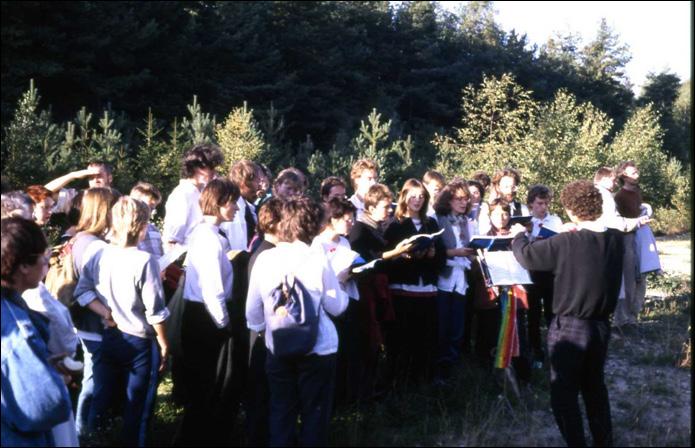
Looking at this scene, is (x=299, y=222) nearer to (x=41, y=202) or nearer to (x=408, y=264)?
(x=408, y=264)

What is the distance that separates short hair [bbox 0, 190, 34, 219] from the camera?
462 centimetres

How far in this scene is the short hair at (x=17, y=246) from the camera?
3.23 m

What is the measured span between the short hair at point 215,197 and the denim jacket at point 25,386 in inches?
64.3

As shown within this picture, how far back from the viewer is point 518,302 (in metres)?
6.44

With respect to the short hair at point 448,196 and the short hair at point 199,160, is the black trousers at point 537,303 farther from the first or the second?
the short hair at point 199,160

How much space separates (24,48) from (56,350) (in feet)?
83.8

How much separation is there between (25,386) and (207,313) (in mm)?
1681

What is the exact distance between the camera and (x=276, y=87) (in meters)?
34.7

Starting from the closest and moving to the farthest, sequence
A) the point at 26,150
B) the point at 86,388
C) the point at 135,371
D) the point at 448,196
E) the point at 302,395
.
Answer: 1. the point at 302,395
2. the point at 135,371
3. the point at 86,388
4. the point at 448,196
5. the point at 26,150

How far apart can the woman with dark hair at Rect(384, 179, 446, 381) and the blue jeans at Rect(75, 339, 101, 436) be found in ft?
8.01

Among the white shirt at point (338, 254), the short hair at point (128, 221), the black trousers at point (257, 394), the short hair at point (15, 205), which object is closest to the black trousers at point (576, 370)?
the white shirt at point (338, 254)

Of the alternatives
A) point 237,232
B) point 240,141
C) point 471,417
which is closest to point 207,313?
point 237,232

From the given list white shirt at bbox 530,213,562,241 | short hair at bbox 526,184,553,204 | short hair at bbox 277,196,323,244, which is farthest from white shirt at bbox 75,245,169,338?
short hair at bbox 526,184,553,204

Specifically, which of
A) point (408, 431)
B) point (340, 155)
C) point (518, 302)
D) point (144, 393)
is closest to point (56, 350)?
point (144, 393)
